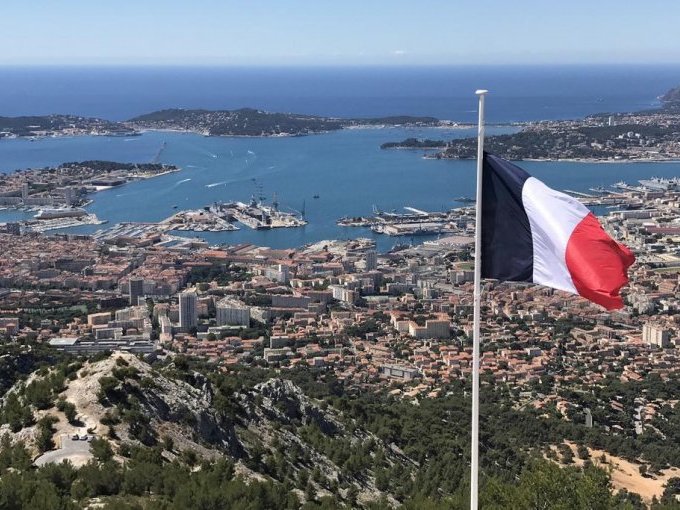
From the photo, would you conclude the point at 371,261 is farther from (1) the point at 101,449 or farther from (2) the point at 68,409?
(1) the point at 101,449

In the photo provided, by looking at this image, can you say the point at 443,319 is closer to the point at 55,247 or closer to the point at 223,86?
the point at 55,247

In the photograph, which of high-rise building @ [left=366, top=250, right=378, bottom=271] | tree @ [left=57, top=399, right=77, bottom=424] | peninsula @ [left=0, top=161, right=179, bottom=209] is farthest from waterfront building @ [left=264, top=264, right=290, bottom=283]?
tree @ [left=57, top=399, right=77, bottom=424]

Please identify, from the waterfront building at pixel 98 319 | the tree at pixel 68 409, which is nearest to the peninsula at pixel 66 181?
the waterfront building at pixel 98 319

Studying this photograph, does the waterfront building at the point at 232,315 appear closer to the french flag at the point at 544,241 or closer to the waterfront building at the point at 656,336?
the waterfront building at the point at 656,336

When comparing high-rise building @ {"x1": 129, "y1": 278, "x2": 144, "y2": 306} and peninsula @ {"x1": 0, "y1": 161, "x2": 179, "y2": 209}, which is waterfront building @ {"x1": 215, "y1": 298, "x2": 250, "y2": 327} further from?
peninsula @ {"x1": 0, "y1": 161, "x2": 179, "y2": 209}

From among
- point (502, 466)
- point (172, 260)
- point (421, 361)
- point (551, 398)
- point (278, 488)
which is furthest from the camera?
point (172, 260)

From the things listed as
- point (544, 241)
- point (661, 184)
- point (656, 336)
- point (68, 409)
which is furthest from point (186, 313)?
point (661, 184)

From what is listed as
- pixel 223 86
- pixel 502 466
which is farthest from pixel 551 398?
pixel 223 86
